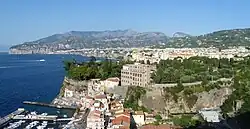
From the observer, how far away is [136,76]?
28.5 m

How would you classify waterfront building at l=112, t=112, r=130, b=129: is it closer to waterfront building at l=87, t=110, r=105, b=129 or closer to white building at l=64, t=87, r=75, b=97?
waterfront building at l=87, t=110, r=105, b=129

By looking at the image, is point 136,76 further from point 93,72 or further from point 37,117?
point 37,117

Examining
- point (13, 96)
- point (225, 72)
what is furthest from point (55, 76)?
point (225, 72)

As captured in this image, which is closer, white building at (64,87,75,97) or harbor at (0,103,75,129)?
harbor at (0,103,75,129)

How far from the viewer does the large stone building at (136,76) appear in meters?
27.9

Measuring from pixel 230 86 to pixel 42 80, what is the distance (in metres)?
25.0

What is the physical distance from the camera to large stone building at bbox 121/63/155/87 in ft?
91.6

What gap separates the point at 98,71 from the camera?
34406 millimetres

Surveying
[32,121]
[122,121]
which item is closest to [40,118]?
[32,121]

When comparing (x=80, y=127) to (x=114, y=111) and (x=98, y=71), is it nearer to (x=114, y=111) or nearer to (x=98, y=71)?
(x=114, y=111)

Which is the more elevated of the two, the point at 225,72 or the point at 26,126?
the point at 225,72

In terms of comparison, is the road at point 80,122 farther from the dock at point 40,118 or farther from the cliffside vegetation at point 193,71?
the cliffside vegetation at point 193,71

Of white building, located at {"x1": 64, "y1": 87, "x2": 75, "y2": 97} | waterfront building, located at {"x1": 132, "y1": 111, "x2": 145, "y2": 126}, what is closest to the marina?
waterfront building, located at {"x1": 132, "y1": 111, "x2": 145, "y2": 126}

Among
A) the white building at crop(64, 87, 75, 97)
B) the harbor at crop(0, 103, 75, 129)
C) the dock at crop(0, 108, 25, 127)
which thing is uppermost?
the white building at crop(64, 87, 75, 97)
